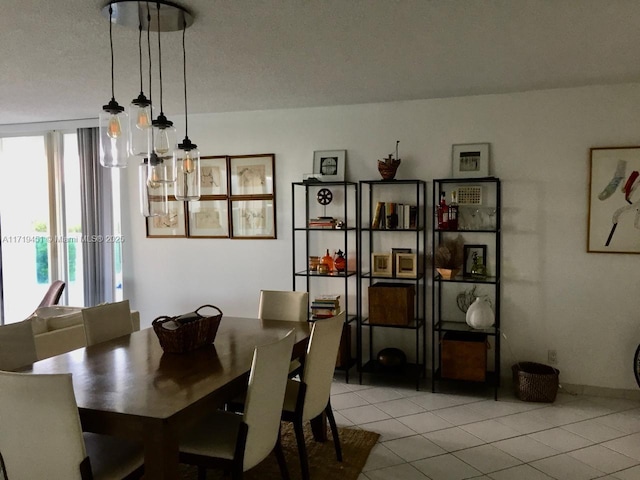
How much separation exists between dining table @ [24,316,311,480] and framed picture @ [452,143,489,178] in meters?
2.10

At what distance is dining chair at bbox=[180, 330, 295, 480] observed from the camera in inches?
91.4

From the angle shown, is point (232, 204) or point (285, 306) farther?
point (232, 204)

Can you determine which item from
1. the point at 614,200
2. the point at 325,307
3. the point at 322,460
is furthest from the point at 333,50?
the point at 614,200

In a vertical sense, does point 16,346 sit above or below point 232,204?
below

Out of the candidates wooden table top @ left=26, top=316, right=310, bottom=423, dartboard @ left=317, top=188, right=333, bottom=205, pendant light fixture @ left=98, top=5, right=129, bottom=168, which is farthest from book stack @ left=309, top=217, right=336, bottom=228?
pendant light fixture @ left=98, top=5, right=129, bottom=168

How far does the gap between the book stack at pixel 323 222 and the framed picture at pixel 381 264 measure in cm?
46

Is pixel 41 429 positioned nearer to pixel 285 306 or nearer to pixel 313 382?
pixel 313 382

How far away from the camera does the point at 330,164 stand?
198 inches

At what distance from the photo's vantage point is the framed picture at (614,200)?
4223 millimetres

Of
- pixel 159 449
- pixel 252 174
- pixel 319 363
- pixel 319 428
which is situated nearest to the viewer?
pixel 159 449

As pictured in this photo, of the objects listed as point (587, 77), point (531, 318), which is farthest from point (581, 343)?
point (587, 77)

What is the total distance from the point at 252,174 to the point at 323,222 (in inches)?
36.8

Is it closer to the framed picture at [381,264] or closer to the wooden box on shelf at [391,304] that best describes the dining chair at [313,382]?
the wooden box on shelf at [391,304]

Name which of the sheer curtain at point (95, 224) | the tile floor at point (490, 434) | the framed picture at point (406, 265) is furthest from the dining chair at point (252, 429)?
the sheer curtain at point (95, 224)
